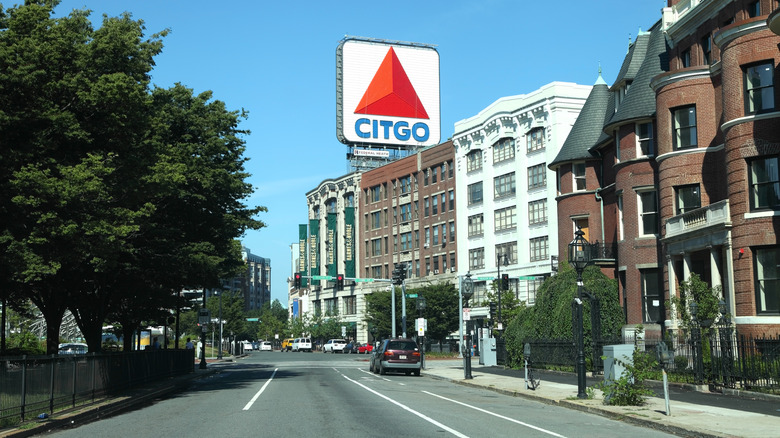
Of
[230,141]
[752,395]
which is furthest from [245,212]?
[752,395]

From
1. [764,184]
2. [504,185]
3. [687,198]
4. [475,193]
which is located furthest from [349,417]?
[475,193]

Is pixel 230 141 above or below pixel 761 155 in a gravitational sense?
above

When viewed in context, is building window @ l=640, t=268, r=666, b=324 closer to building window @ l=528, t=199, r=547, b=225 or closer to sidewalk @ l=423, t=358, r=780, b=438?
sidewalk @ l=423, t=358, r=780, b=438

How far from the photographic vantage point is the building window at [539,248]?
73000 mm

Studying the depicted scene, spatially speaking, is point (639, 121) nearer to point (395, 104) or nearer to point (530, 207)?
point (530, 207)

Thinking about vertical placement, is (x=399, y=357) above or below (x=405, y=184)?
below

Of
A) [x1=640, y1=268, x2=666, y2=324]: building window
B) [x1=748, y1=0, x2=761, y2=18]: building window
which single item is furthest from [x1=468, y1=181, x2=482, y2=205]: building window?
[x1=748, y1=0, x2=761, y2=18]: building window

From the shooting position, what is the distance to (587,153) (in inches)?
1890

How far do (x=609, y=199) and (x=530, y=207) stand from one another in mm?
30480

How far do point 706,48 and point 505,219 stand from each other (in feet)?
144

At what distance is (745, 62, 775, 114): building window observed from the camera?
29578mm

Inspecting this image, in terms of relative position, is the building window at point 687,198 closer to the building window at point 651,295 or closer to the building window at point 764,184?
the building window at point 651,295

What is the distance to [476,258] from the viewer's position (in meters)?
84.2

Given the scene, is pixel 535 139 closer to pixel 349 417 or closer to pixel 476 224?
pixel 476 224
